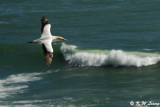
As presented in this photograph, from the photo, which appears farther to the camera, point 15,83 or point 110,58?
point 110,58

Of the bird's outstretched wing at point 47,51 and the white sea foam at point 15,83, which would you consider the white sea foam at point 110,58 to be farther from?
the bird's outstretched wing at point 47,51

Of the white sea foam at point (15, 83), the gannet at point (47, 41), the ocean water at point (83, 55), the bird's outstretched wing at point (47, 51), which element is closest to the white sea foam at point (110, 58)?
the ocean water at point (83, 55)

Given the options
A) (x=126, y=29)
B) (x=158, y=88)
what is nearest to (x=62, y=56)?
(x=126, y=29)

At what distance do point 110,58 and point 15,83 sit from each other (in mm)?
6159

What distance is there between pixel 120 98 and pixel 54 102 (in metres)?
2.88

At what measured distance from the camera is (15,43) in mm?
36250

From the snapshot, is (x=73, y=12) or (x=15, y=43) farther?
(x=73, y=12)

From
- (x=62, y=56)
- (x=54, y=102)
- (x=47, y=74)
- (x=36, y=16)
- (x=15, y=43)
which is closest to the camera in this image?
(x=54, y=102)

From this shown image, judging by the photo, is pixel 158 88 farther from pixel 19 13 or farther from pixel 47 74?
pixel 19 13

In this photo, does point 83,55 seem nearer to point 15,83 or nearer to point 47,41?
point 15,83

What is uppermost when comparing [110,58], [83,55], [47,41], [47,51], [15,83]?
[83,55]

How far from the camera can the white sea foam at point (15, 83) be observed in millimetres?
27031

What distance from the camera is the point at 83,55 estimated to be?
107 feet

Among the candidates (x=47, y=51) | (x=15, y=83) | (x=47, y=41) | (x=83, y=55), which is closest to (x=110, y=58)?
(x=83, y=55)
